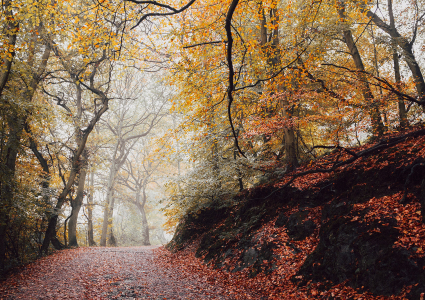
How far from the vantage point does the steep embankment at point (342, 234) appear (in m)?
3.89

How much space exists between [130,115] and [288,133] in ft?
59.0

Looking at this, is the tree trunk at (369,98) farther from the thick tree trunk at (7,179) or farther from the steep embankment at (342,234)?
the thick tree trunk at (7,179)

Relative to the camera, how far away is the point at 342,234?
4.92m

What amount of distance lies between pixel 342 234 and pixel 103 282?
5929 millimetres

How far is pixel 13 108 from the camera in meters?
Answer: 6.98

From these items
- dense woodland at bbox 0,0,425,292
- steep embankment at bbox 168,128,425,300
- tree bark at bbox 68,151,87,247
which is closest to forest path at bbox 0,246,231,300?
steep embankment at bbox 168,128,425,300

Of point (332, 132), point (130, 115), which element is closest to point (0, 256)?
point (332, 132)

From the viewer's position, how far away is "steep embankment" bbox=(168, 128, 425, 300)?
3.89 m

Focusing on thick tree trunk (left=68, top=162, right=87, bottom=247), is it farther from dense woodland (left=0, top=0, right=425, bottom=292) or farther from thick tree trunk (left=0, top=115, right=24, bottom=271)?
thick tree trunk (left=0, top=115, right=24, bottom=271)

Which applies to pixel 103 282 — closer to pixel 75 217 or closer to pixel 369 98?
pixel 75 217

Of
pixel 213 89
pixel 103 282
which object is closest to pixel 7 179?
pixel 103 282

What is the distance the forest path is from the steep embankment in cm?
125

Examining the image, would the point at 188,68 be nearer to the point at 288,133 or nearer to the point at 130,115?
the point at 288,133

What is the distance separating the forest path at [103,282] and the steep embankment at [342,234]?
1.25m
